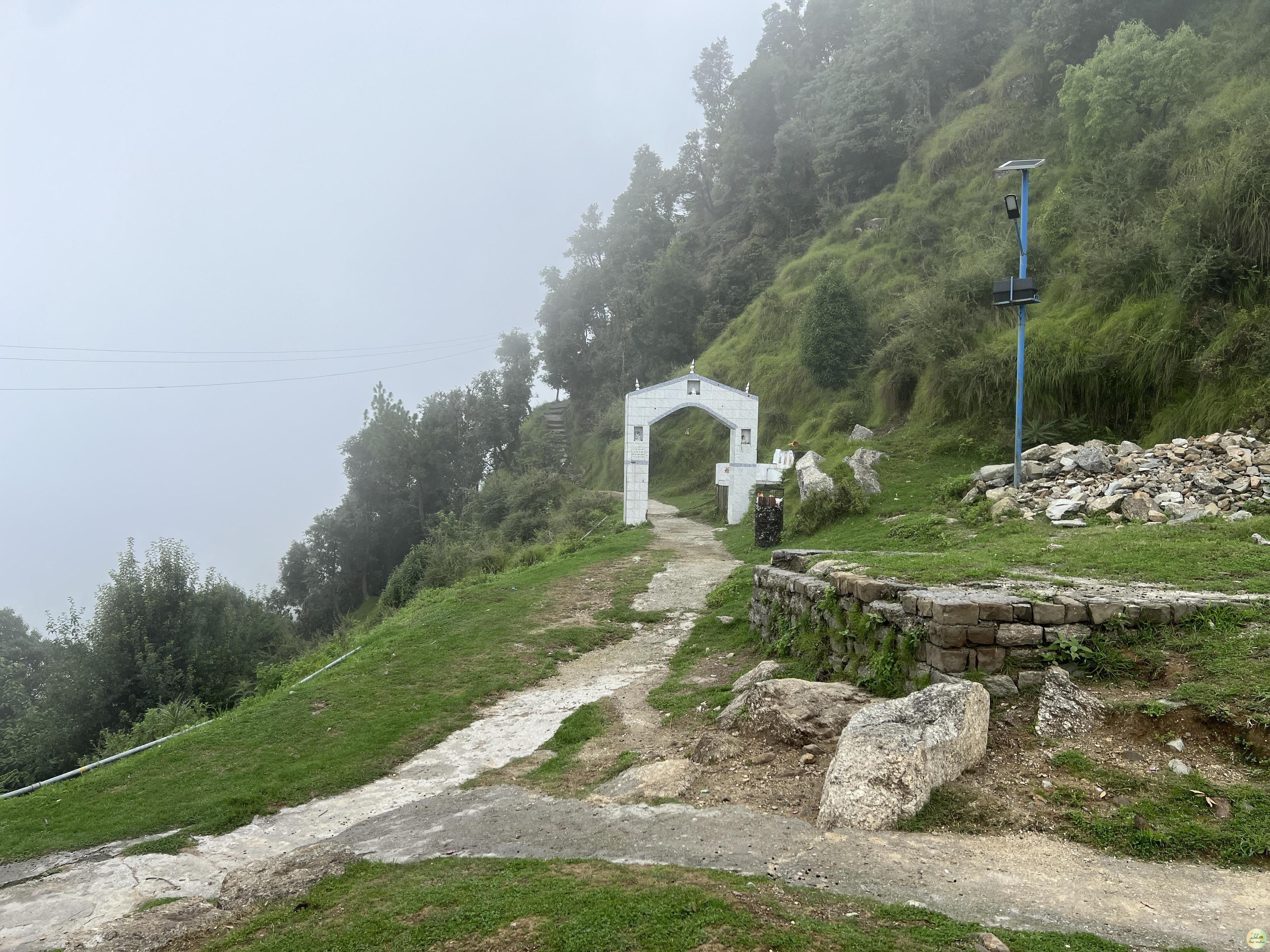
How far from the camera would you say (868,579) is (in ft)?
23.3

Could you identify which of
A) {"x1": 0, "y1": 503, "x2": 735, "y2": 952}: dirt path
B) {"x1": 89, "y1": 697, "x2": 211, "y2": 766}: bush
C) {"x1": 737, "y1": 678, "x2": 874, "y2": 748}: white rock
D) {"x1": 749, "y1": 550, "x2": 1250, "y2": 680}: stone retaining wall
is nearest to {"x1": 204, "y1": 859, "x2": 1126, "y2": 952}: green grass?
Answer: {"x1": 0, "y1": 503, "x2": 735, "y2": 952}: dirt path

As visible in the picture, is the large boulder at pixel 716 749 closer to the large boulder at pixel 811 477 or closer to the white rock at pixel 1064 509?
the white rock at pixel 1064 509

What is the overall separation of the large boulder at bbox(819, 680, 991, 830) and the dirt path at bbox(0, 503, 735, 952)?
3527 millimetres

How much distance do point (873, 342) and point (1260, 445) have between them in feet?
54.5

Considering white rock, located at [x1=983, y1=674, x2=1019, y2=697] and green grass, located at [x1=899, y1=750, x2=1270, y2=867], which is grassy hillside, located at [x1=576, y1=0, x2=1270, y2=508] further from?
green grass, located at [x1=899, y1=750, x2=1270, y2=867]

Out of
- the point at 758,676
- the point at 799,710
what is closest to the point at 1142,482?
the point at 758,676

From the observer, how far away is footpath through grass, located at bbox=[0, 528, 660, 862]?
6250 mm

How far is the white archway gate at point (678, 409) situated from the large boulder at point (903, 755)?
17.8 metres

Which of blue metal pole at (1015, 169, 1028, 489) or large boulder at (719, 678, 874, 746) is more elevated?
blue metal pole at (1015, 169, 1028, 489)

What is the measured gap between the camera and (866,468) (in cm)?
1683

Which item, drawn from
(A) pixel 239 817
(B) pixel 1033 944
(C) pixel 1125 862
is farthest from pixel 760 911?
(A) pixel 239 817

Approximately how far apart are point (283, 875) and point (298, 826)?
1.19m

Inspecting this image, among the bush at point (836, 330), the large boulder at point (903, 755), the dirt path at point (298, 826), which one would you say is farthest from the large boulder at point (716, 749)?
the bush at point (836, 330)

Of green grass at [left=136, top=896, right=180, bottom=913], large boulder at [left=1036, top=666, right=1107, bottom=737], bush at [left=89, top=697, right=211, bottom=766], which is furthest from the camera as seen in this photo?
bush at [left=89, top=697, right=211, bottom=766]
